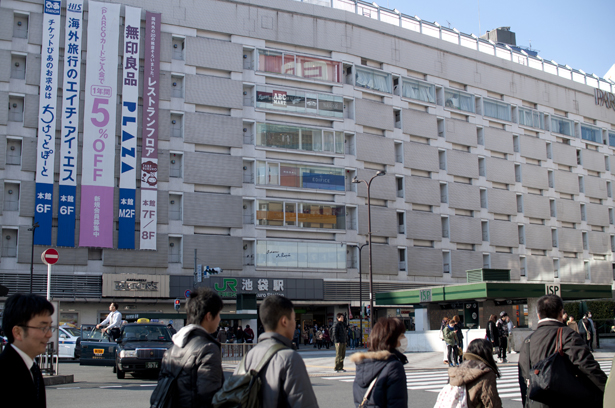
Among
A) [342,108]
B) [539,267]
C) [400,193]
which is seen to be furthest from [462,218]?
[342,108]

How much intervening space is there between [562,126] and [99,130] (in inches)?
1839

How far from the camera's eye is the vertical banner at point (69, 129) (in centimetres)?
4156

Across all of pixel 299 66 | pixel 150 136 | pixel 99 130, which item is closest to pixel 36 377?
pixel 99 130

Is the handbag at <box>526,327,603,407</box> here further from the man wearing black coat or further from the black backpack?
the black backpack

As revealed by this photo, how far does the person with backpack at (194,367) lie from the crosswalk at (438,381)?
32.7 ft

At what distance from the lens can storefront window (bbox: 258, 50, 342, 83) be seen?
162 ft

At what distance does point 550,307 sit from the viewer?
19.3ft

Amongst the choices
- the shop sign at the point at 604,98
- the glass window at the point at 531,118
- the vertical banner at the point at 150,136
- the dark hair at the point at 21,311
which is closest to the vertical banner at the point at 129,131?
the vertical banner at the point at 150,136

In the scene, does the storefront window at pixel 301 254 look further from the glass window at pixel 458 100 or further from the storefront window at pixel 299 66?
the glass window at pixel 458 100

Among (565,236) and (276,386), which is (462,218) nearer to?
(565,236)

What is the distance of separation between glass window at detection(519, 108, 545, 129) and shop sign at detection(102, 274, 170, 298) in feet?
127

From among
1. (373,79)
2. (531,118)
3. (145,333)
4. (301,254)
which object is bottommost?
(145,333)

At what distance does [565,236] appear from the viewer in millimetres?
63625

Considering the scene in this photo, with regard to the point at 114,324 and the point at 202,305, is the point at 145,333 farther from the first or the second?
the point at 202,305
